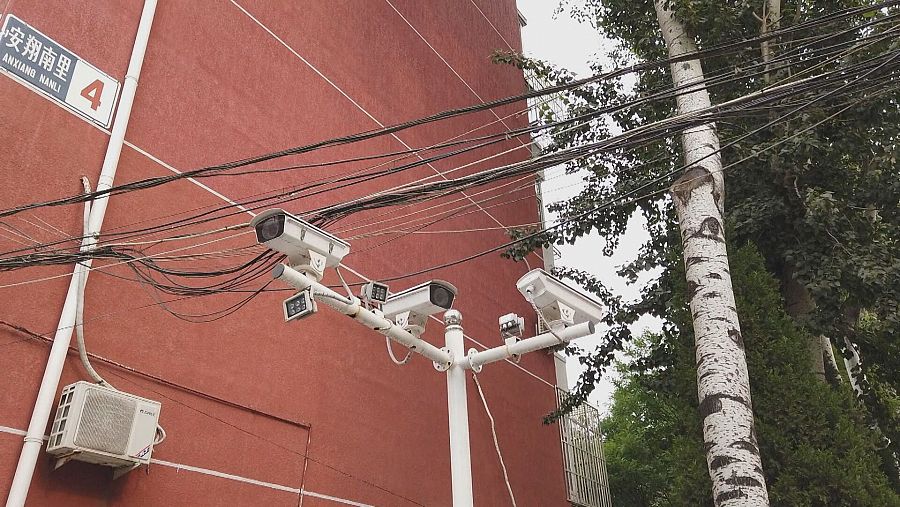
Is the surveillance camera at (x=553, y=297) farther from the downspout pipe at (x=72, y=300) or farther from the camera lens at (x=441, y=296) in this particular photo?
the downspout pipe at (x=72, y=300)

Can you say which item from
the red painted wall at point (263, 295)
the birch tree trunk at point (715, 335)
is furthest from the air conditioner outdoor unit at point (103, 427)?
the birch tree trunk at point (715, 335)

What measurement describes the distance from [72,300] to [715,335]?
457 cm

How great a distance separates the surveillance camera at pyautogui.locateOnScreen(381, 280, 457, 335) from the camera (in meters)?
4.40

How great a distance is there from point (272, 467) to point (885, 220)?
742cm

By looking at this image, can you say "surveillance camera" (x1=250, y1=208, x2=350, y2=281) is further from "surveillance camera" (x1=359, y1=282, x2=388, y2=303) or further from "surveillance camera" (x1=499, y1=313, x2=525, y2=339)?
"surveillance camera" (x1=499, y1=313, x2=525, y2=339)

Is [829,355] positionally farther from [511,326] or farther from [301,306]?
[301,306]

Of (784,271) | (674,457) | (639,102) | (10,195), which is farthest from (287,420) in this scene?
(784,271)

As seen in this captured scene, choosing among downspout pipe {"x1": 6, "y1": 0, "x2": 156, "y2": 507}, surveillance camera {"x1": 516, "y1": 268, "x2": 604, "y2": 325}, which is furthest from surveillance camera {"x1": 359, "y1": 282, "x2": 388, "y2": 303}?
downspout pipe {"x1": 6, "y1": 0, "x2": 156, "y2": 507}

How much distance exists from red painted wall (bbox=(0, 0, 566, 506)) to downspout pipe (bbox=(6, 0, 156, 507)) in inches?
3.6

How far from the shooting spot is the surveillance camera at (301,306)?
3818 millimetres

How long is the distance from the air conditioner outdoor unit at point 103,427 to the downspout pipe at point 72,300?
94 millimetres

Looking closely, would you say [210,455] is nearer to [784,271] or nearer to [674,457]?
[674,457]

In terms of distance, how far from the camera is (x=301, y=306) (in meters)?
3.86

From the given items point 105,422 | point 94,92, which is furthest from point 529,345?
point 94,92
